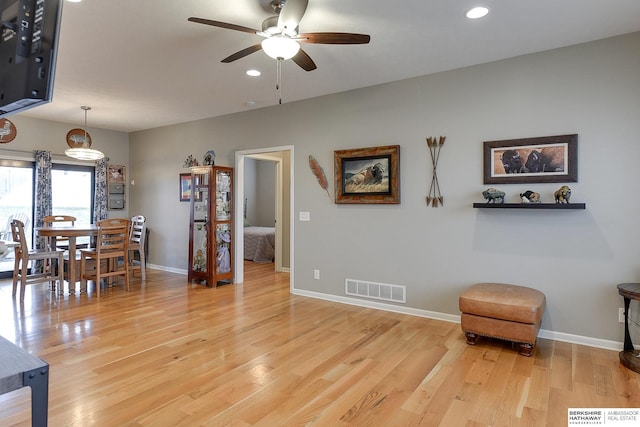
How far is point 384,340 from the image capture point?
10.9 ft

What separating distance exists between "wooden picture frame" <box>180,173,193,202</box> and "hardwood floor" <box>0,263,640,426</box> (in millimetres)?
2512

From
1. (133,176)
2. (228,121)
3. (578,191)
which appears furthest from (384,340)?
(133,176)

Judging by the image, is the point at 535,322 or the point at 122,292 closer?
the point at 535,322

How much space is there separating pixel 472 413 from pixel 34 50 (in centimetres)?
257

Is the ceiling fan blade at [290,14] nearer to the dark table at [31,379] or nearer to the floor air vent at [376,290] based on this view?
the dark table at [31,379]

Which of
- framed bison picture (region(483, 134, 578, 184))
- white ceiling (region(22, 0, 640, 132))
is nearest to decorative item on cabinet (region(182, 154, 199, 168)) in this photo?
white ceiling (region(22, 0, 640, 132))

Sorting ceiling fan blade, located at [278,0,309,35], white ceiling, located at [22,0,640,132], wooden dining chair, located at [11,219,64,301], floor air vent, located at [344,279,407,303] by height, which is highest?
white ceiling, located at [22,0,640,132]

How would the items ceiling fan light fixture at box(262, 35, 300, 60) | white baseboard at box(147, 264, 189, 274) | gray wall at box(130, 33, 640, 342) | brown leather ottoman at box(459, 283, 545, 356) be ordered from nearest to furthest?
ceiling fan light fixture at box(262, 35, 300, 60) → brown leather ottoman at box(459, 283, 545, 356) → gray wall at box(130, 33, 640, 342) → white baseboard at box(147, 264, 189, 274)

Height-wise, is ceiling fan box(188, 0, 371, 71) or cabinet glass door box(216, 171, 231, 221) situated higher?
ceiling fan box(188, 0, 371, 71)

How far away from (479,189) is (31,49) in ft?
11.9

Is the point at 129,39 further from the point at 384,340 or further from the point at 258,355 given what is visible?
the point at 384,340

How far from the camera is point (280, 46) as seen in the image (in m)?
2.43

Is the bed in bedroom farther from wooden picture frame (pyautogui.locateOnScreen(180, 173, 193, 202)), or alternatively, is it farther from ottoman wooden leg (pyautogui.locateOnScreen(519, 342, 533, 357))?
ottoman wooden leg (pyautogui.locateOnScreen(519, 342, 533, 357))

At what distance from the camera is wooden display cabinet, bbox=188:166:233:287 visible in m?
5.43
